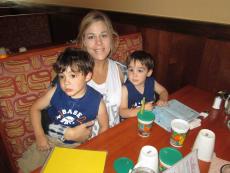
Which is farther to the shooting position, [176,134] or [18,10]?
[18,10]

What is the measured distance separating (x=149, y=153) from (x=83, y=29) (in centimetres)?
108

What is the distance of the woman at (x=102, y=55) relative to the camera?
1494mm

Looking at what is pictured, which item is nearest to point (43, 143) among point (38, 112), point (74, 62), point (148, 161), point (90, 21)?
point (38, 112)

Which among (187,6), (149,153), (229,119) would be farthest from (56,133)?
(187,6)

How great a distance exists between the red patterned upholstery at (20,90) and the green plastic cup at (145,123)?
0.72 meters

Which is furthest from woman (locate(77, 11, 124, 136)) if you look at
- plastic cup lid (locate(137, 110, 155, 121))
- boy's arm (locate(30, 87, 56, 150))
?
plastic cup lid (locate(137, 110, 155, 121))

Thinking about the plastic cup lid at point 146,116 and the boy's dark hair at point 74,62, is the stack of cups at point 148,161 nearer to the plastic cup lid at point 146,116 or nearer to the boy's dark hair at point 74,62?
the plastic cup lid at point 146,116

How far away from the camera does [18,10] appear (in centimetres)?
429

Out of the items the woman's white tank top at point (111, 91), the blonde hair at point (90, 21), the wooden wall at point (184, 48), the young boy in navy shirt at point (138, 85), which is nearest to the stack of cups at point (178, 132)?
the young boy in navy shirt at point (138, 85)

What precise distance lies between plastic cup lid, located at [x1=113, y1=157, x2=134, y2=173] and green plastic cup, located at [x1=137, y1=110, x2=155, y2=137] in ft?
0.66

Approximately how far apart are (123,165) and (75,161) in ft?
0.71

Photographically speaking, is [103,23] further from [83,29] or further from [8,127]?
[8,127]

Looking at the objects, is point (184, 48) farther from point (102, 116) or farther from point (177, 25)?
point (102, 116)

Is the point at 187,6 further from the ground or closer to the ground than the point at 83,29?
further from the ground
